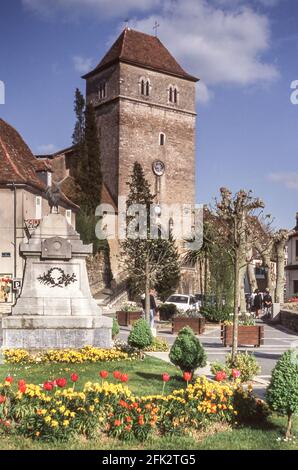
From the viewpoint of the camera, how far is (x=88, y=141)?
2167 inches

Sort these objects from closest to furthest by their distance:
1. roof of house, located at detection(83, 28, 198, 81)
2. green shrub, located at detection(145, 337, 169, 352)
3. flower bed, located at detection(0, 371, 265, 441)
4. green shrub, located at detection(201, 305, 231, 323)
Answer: flower bed, located at detection(0, 371, 265, 441), green shrub, located at detection(145, 337, 169, 352), green shrub, located at detection(201, 305, 231, 323), roof of house, located at detection(83, 28, 198, 81)

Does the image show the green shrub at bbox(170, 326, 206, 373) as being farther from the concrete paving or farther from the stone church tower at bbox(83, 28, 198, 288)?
the stone church tower at bbox(83, 28, 198, 288)

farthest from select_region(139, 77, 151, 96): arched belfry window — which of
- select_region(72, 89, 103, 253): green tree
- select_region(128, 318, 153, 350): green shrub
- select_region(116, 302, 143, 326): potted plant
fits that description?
select_region(128, 318, 153, 350): green shrub

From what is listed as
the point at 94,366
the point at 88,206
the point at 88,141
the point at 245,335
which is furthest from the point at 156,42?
the point at 94,366

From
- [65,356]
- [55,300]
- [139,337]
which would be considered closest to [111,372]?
[65,356]

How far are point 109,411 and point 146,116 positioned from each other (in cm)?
5377

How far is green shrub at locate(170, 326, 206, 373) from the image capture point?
491 inches

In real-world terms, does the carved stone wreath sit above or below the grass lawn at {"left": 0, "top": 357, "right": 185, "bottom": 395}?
above

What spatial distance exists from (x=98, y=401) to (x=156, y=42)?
61.1 metres

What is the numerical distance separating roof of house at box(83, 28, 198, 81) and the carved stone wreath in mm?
45235

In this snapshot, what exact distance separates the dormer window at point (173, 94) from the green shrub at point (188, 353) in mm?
52437

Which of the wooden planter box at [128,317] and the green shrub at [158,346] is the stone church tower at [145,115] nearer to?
the wooden planter box at [128,317]

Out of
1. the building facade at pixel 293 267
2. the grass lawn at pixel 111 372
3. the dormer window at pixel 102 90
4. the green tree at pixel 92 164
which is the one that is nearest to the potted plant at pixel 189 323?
the grass lawn at pixel 111 372

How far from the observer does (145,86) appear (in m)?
61.1
